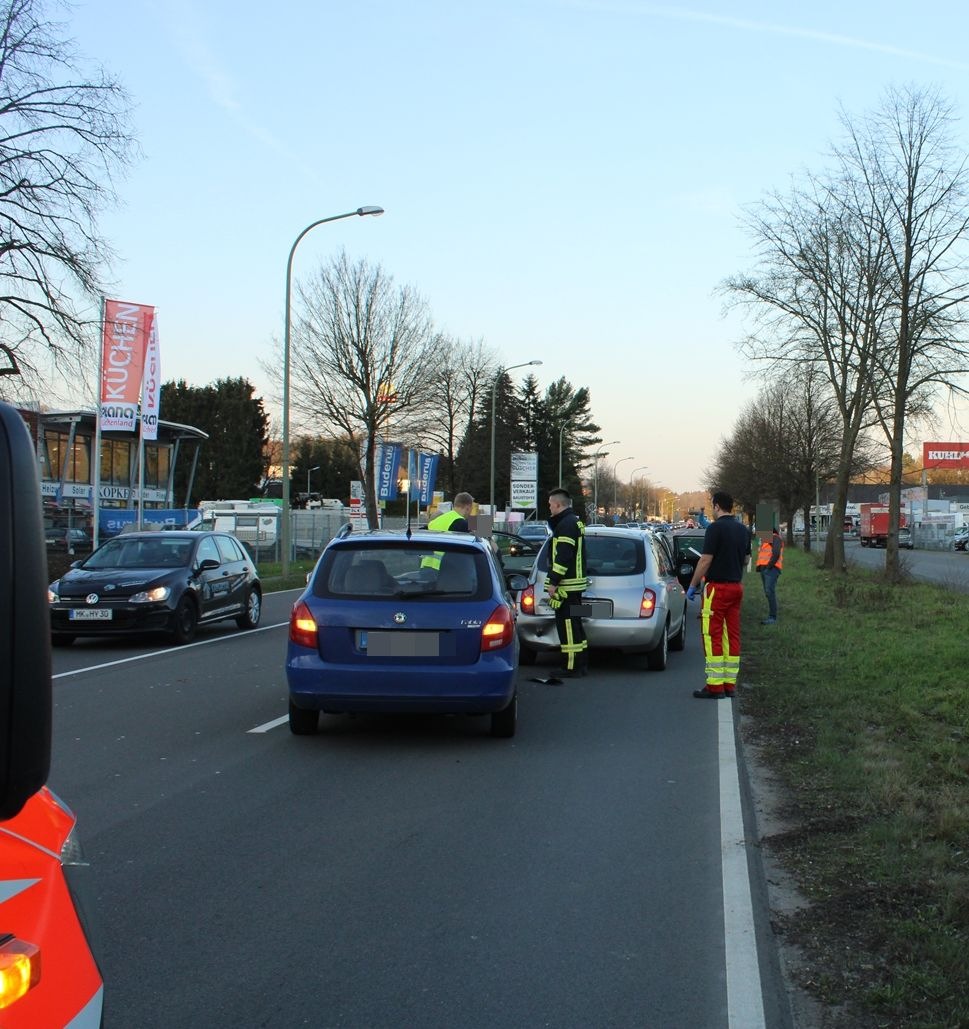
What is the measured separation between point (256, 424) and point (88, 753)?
88.8 metres

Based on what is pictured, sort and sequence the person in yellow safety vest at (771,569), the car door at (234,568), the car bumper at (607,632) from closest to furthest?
1. the car bumper at (607,632)
2. the car door at (234,568)
3. the person in yellow safety vest at (771,569)

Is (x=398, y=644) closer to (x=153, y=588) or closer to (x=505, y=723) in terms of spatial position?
(x=505, y=723)

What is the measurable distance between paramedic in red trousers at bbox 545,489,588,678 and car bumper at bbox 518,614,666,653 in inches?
14.1

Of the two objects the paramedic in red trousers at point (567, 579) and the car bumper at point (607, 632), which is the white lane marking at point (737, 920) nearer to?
the paramedic in red trousers at point (567, 579)

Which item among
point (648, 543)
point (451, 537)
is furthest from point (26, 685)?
point (648, 543)

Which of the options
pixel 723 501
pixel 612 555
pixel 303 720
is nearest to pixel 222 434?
pixel 612 555

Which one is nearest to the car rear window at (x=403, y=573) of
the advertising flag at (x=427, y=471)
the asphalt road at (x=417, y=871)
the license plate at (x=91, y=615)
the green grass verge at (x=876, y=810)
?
the asphalt road at (x=417, y=871)

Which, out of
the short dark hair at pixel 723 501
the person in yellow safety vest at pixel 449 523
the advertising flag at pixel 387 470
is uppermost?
the advertising flag at pixel 387 470

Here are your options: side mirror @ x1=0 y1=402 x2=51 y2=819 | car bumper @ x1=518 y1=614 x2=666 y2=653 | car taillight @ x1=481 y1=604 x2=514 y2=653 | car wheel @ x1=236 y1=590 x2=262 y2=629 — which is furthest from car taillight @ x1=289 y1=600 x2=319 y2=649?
car wheel @ x1=236 y1=590 x2=262 y2=629

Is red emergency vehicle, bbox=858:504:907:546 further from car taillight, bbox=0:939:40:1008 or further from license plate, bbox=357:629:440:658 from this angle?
car taillight, bbox=0:939:40:1008

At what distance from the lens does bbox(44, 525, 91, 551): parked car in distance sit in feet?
131

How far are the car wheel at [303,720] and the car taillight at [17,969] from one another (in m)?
6.52

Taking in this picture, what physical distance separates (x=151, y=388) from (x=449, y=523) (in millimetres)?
17933

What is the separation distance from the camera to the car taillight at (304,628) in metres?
7.97
